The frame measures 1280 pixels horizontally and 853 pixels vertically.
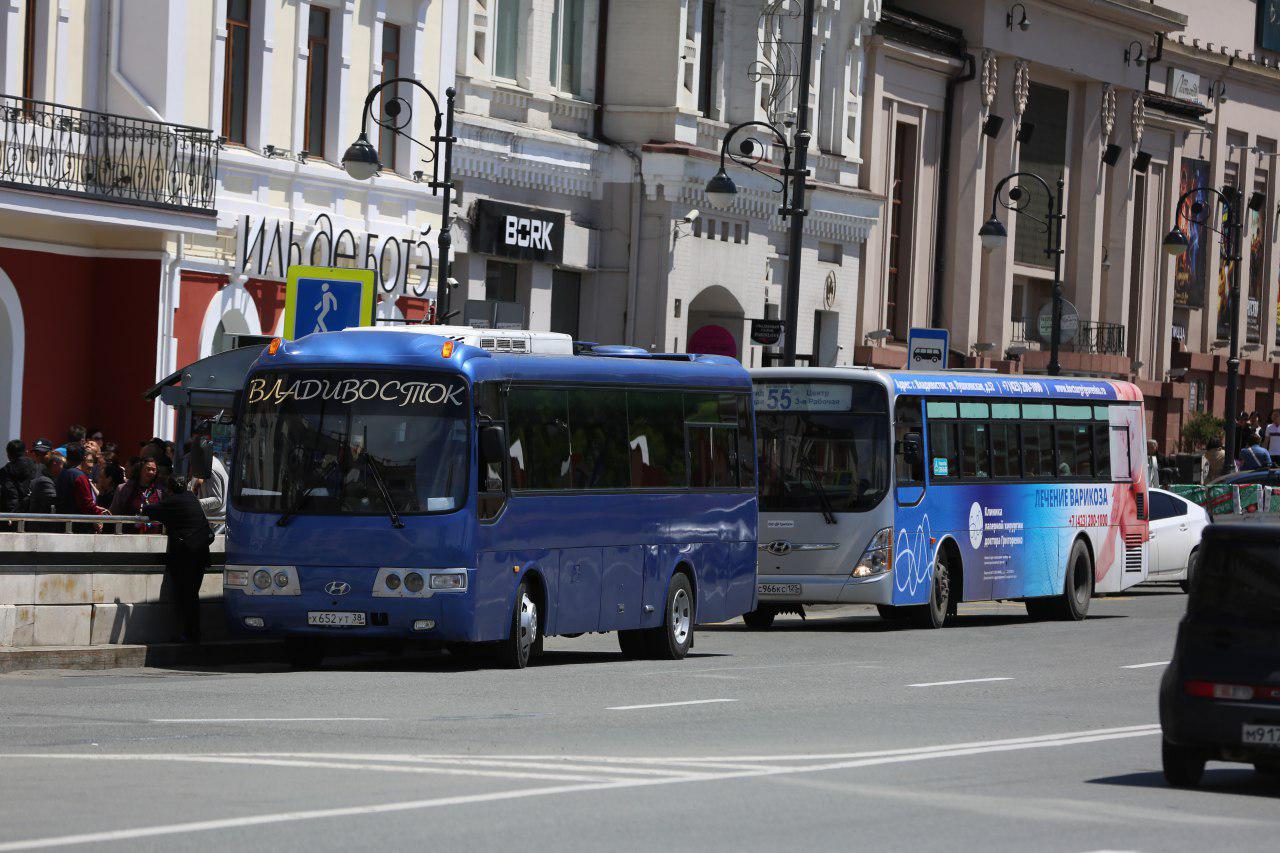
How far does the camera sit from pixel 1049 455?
31984 mm

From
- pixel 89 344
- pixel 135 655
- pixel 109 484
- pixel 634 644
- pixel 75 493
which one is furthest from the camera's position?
pixel 89 344

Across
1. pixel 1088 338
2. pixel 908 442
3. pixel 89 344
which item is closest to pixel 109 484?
pixel 89 344

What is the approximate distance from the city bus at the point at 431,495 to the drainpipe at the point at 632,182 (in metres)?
20.8

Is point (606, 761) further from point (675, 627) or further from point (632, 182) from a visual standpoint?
point (632, 182)

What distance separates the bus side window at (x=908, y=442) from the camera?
1112 inches

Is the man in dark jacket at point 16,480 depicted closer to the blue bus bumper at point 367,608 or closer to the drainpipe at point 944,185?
the blue bus bumper at point 367,608

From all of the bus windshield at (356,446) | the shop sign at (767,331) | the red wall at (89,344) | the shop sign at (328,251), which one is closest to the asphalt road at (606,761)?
the bus windshield at (356,446)

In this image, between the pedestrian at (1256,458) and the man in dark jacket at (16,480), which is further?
the pedestrian at (1256,458)

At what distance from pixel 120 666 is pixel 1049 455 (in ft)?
48.1

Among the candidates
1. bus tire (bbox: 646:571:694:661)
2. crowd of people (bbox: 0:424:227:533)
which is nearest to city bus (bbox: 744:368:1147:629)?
bus tire (bbox: 646:571:694:661)

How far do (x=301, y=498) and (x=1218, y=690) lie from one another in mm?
9944

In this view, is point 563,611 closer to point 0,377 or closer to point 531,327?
point 0,377

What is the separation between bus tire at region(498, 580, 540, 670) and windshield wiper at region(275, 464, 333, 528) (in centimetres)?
202

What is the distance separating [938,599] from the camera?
29.5 m
